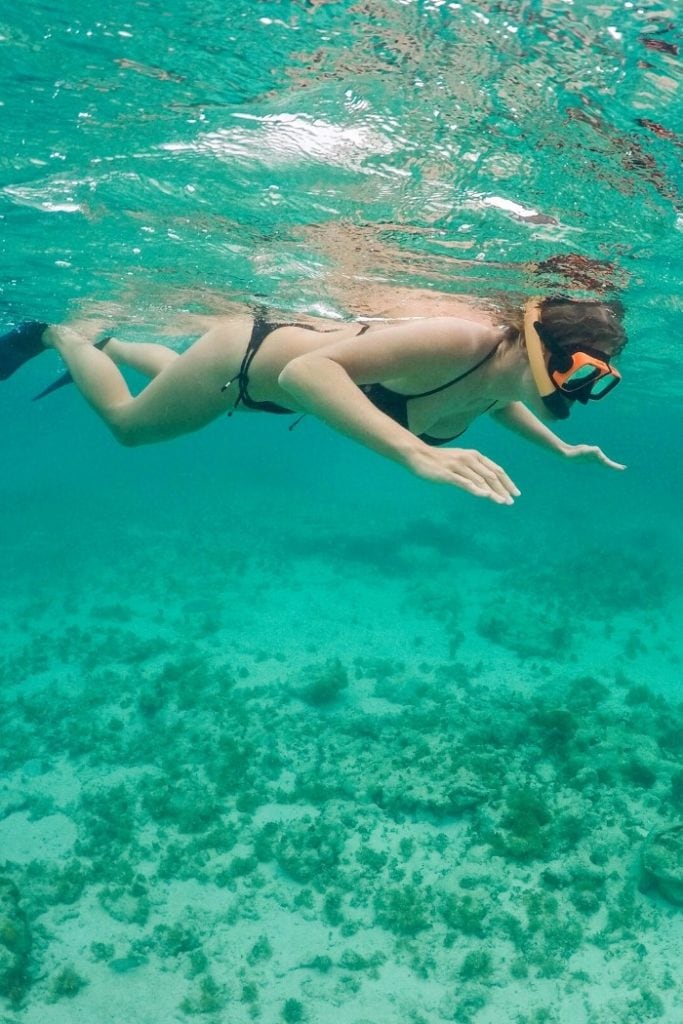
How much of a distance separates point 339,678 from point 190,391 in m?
7.46

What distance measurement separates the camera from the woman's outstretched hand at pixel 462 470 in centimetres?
300

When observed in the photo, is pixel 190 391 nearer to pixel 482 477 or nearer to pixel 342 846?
pixel 482 477

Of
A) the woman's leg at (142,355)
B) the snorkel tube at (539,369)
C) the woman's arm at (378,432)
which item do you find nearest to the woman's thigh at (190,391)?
the woman's leg at (142,355)

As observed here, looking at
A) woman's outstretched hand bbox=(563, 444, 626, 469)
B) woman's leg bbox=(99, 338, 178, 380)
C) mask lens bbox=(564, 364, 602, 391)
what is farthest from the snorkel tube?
woman's leg bbox=(99, 338, 178, 380)

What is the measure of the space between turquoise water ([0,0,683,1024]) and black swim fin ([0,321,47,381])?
182cm

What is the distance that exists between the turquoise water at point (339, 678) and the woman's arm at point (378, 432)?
279cm

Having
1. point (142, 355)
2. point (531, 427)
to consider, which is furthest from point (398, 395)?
point (142, 355)

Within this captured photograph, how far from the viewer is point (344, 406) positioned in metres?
3.43

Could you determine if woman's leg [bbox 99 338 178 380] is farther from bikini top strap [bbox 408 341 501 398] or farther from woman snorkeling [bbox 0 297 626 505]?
bikini top strap [bbox 408 341 501 398]

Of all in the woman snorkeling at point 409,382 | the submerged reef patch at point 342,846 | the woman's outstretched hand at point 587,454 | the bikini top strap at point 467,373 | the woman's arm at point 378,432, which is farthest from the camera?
the submerged reef patch at point 342,846

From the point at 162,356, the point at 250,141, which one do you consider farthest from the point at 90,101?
the point at 162,356

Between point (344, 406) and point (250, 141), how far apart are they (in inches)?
175

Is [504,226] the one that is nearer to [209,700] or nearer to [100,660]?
[209,700]

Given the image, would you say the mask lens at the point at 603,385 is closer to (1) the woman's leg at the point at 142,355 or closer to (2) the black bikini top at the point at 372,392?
(2) the black bikini top at the point at 372,392
